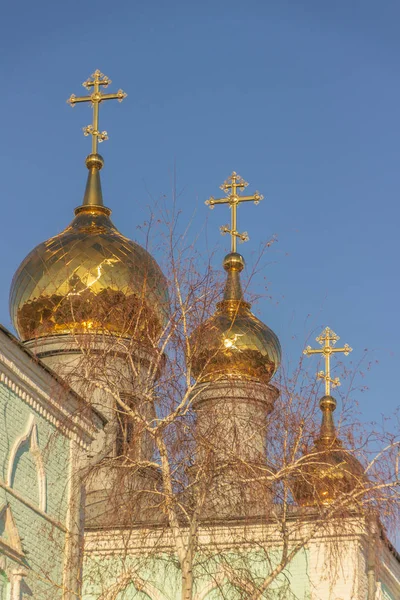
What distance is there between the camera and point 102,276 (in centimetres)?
2144

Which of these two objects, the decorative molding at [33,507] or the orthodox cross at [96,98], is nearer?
the decorative molding at [33,507]

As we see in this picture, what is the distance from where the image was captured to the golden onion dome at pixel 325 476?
13227 mm

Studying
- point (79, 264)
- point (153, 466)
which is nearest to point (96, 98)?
point (79, 264)

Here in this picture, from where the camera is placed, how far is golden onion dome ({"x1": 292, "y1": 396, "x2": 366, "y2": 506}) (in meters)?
13.2

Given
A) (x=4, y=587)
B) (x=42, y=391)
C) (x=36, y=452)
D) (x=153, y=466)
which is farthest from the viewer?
(x=42, y=391)

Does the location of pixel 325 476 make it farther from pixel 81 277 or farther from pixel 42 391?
pixel 81 277

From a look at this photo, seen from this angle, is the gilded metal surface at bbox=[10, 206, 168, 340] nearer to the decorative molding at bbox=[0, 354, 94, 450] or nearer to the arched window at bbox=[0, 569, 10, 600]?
the decorative molding at bbox=[0, 354, 94, 450]

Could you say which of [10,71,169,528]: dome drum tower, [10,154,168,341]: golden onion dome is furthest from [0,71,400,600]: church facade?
[10,154,168,341]: golden onion dome

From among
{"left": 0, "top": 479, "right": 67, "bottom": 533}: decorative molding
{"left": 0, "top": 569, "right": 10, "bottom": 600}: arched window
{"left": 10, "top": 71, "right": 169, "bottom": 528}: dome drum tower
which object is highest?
{"left": 10, "top": 71, "right": 169, "bottom": 528}: dome drum tower

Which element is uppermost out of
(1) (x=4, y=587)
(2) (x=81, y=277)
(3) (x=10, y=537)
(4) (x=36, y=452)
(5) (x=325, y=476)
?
(2) (x=81, y=277)

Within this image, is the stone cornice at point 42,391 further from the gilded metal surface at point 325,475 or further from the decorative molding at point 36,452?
the gilded metal surface at point 325,475

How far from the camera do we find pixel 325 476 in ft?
44.1

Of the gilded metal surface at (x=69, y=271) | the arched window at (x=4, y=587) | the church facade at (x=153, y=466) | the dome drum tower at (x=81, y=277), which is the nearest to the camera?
the church facade at (x=153, y=466)

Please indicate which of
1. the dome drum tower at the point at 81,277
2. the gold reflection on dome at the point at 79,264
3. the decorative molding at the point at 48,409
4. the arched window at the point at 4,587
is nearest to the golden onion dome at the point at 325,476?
the decorative molding at the point at 48,409
